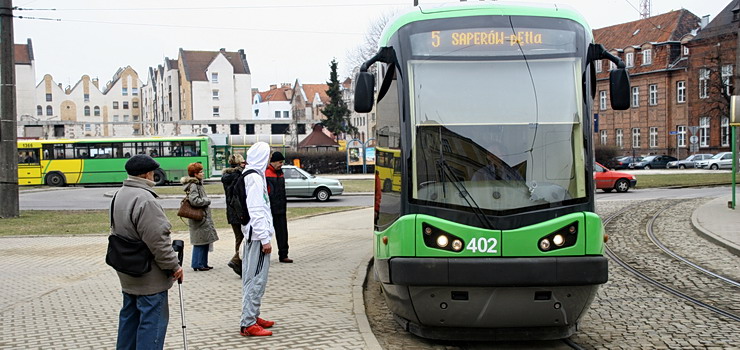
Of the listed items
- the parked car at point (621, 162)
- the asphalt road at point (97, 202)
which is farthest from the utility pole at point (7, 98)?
the parked car at point (621, 162)

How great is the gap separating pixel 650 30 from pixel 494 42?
71567 millimetres

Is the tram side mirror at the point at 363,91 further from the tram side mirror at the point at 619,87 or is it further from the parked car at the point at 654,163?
the parked car at the point at 654,163

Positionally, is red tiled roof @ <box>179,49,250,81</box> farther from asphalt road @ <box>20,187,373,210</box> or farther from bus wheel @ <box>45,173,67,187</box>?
asphalt road @ <box>20,187,373,210</box>

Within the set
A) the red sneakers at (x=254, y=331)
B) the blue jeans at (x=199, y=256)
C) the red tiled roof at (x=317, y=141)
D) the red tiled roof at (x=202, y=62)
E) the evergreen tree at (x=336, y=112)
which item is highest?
the red tiled roof at (x=202, y=62)

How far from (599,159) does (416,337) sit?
175ft

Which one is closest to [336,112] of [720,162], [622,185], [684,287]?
[720,162]

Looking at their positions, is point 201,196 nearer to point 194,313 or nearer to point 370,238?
point 194,313

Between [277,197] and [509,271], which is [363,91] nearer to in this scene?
[509,271]

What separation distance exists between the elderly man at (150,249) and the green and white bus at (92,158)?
4196 cm

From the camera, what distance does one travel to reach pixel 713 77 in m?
60.3

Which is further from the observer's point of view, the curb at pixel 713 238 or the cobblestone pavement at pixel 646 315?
the curb at pixel 713 238

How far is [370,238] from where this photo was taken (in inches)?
639

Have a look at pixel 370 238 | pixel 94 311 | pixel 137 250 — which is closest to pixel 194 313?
pixel 94 311

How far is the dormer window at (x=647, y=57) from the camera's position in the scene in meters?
70.6
